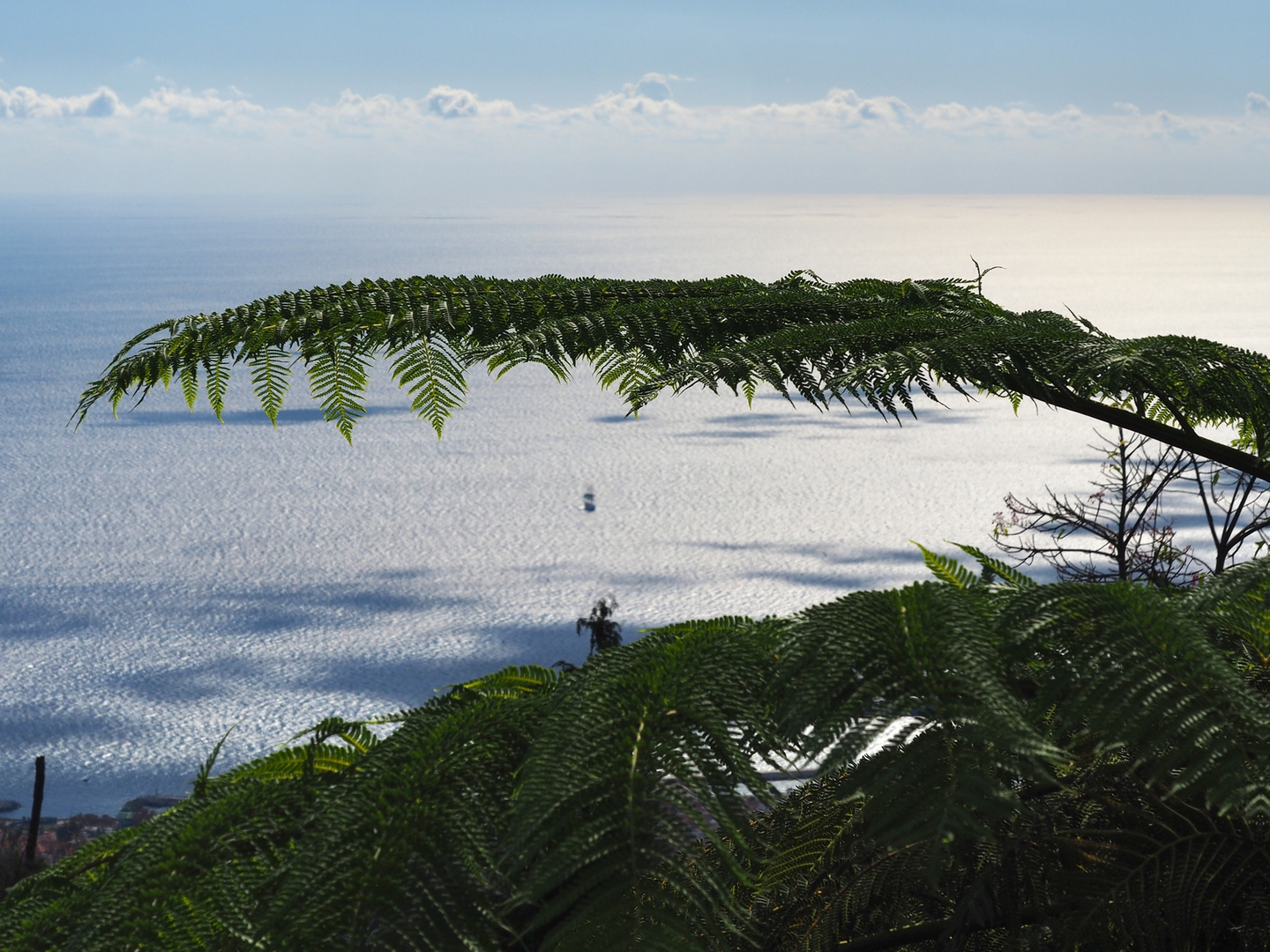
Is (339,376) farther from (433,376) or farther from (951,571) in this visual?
(951,571)

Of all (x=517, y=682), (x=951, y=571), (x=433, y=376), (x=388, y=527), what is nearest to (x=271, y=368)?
(x=433, y=376)

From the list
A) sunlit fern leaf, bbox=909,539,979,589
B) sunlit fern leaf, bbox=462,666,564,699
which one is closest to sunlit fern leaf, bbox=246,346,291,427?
sunlit fern leaf, bbox=462,666,564,699

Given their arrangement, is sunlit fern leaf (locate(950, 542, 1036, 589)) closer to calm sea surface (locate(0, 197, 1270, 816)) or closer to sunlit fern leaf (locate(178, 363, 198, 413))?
sunlit fern leaf (locate(178, 363, 198, 413))

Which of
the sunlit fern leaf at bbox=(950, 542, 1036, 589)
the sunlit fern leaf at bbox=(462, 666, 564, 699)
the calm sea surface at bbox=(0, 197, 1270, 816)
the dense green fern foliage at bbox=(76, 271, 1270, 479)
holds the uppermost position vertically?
the dense green fern foliage at bbox=(76, 271, 1270, 479)

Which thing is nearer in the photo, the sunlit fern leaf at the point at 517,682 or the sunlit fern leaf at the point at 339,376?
the sunlit fern leaf at the point at 517,682

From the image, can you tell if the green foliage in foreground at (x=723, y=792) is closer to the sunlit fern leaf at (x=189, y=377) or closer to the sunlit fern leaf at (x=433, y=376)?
the sunlit fern leaf at (x=433, y=376)

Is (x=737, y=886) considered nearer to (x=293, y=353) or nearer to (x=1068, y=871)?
(x=1068, y=871)

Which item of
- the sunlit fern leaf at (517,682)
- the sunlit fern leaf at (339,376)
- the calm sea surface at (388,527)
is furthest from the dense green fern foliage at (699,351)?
the calm sea surface at (388,527)
